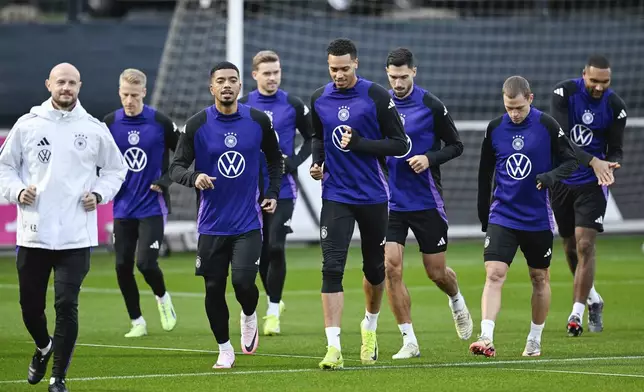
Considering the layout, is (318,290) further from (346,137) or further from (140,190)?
(346,137)

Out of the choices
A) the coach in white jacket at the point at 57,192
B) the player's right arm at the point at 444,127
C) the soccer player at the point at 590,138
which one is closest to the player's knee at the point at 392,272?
the player's right arm at the point at 444,127

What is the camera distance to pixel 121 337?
1251 centimetres

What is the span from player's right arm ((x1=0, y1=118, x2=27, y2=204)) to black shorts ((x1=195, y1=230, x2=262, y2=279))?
1.60m

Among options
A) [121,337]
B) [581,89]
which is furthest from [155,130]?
[581,89]

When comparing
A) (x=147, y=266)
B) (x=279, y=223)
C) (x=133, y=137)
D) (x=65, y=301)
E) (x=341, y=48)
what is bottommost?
(x=147, y=266)

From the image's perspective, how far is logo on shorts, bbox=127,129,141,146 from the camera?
1261 cm

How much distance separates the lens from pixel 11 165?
9.21 metres

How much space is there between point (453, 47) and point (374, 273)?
18.2 meters

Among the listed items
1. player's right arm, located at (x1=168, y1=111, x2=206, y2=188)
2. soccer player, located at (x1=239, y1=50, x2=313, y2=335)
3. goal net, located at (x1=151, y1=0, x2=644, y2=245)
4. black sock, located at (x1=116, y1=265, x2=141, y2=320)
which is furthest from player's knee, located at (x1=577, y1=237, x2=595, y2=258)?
goal net, located at (x1=151, y1=0, x2=644, y2=245)

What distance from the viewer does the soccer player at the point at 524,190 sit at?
10672 millimetres

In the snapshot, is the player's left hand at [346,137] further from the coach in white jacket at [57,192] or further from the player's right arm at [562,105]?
the player's right arm at [562,105]

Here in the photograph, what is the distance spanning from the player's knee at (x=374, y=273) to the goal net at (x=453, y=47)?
526 inches

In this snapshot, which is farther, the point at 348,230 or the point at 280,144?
the point at 280,144

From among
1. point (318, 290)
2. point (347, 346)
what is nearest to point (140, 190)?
point (347, 346)
